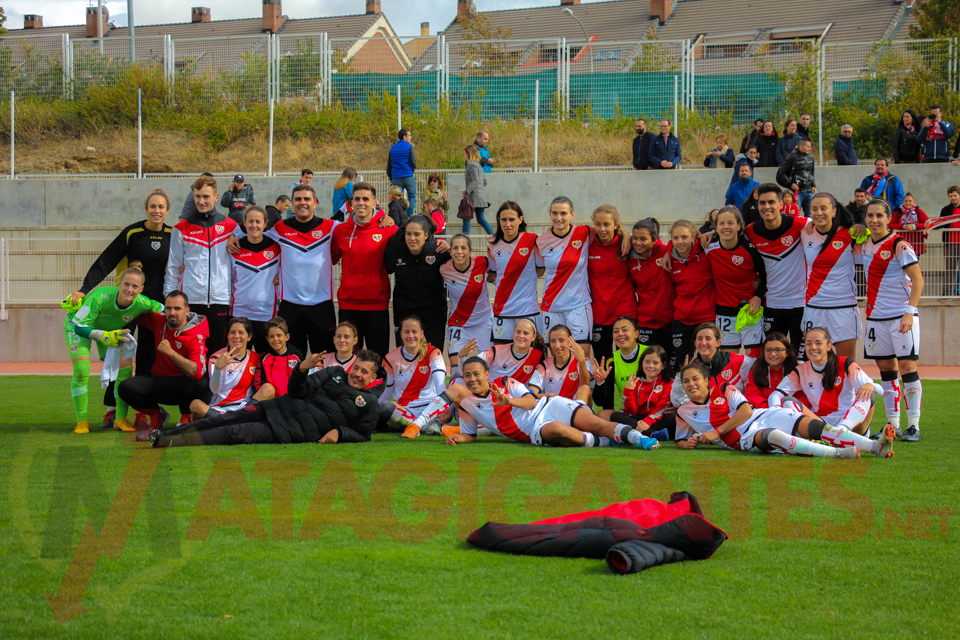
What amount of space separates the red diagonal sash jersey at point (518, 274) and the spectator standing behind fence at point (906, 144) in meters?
11.6

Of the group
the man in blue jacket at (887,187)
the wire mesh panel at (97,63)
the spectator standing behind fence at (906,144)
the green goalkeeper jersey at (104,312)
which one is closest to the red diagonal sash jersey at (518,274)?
the green goalkeeper jersey at (104,312)

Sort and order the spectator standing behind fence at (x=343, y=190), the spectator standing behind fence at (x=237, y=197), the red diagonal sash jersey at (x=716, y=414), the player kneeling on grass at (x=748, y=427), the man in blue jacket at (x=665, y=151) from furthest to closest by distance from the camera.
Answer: the man in blue jacket at (x=665, y=151) → the spectator standing behind fence at (x=237, y=197) → the spectator standing behind fence at (x=343, y=190) → the red diagonal sash jersey at (x=716, y=414) → the player kneeling on grass at (x=748, y=427)

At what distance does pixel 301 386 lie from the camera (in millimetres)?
7039

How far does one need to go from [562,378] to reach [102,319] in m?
3.98

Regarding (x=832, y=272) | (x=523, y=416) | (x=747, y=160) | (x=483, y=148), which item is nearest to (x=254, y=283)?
(x=523, y=416)

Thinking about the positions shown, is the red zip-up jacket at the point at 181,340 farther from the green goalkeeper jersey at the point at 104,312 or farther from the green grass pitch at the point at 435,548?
the green grass pitch at the point at 435,548

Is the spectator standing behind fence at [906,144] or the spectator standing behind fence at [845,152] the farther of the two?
the spectator standing behind fence at [845,152]

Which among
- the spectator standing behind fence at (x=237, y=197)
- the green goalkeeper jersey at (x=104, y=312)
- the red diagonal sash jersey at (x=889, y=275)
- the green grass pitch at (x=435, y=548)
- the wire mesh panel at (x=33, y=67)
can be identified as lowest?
the green grass pitch at (x=435, y=548)

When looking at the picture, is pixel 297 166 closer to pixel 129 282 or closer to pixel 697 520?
pixel 129 282

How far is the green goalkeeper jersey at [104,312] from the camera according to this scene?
7.70 metres

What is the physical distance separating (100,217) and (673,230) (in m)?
15.2

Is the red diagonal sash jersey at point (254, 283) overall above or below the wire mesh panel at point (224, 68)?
below

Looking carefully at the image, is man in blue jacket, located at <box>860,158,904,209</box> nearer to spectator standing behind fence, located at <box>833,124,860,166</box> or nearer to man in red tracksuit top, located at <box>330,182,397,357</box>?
spectator standing behind fence, located at <box>833,124,860,166</box>

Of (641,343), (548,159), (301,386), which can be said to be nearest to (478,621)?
(301,386)
